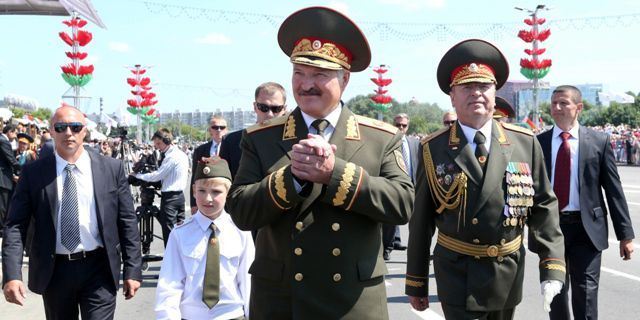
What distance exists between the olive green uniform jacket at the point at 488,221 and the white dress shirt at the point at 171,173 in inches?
254

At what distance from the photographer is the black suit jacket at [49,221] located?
4.57 metres

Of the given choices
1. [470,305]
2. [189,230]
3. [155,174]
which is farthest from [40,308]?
[470,305]

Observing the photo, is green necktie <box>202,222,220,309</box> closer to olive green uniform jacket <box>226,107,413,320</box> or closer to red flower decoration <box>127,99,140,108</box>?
olive green uniform jacket <box>226,107,413,320</box>

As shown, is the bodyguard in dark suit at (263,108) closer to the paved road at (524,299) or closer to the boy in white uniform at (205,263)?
the boy in white uniform at (205,263)

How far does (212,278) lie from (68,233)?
3.65 ft

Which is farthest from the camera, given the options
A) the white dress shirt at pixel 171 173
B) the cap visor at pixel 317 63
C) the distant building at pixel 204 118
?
the distant building at pixel 204 118

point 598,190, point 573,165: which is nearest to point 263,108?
point 573,165

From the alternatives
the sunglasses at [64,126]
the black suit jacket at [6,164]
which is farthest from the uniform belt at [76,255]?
the black suit jacket at [6,164]

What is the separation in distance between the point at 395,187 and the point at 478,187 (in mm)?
1429

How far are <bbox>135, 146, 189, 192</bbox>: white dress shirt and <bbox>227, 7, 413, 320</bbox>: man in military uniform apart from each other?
740cm

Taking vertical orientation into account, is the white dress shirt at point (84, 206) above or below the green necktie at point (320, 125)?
below

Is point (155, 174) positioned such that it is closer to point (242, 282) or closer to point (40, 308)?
point (40, 308)

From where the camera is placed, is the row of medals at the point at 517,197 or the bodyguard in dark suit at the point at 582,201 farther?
the bodyguard in dark suit at the point at 582,201

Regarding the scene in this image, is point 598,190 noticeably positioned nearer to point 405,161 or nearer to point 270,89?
point 270,89
